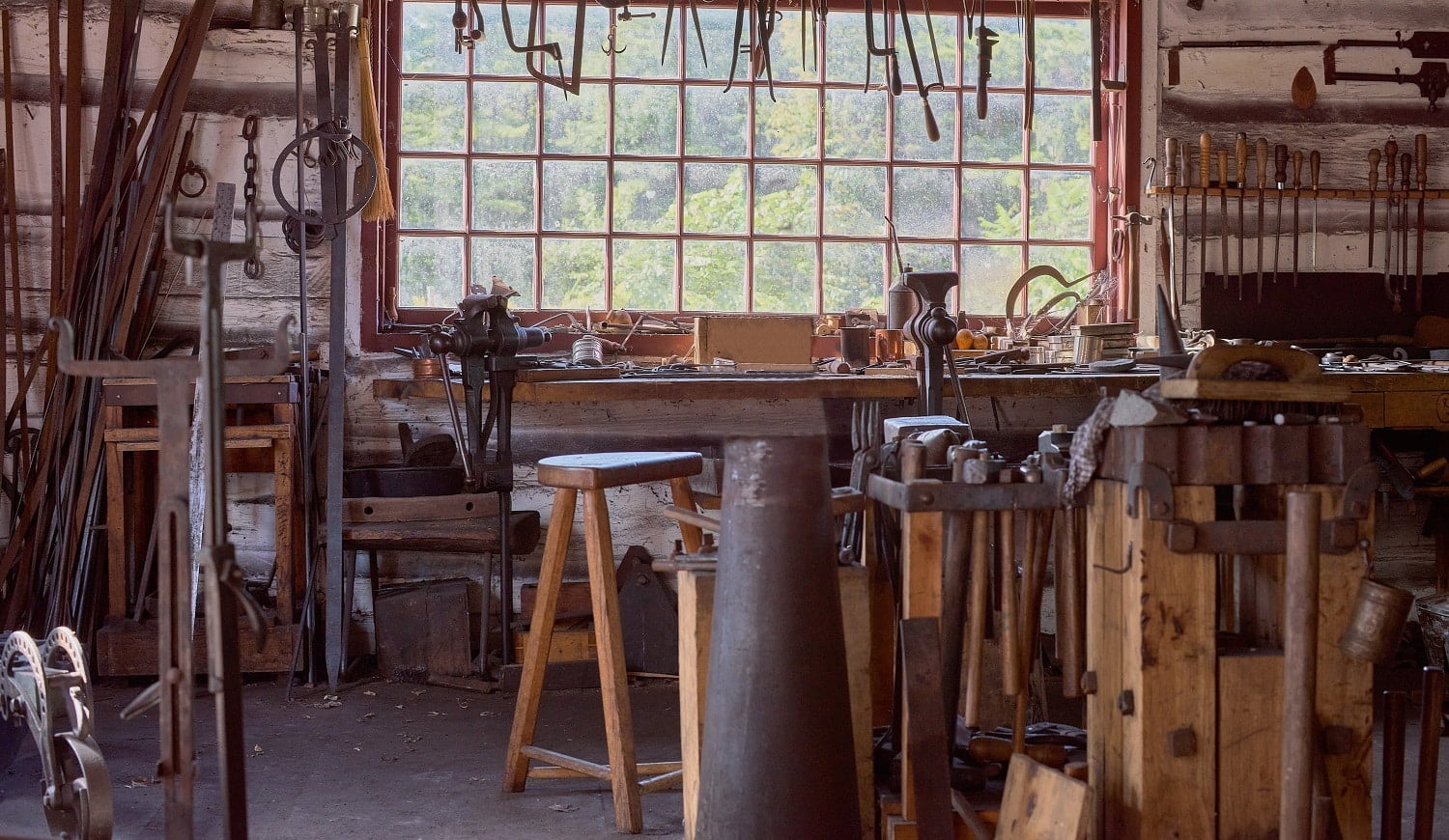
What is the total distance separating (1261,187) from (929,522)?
316cm

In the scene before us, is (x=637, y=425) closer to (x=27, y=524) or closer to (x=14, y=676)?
(x=27, y=524)

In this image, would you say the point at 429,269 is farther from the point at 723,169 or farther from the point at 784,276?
the point at 784,276

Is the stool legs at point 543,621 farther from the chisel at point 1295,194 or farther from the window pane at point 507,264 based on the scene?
the chisel at point 1295,194

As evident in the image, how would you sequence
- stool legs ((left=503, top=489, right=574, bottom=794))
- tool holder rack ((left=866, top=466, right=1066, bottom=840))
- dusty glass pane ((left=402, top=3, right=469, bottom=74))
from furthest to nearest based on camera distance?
dusty glass pane ((left=402, top=3, right=469, bottom=74)) → stool legs ((left=503, top=489, right=574, bottom=794)) → tool holder rack ((left=866, top=466, right=1066, bottom=840))

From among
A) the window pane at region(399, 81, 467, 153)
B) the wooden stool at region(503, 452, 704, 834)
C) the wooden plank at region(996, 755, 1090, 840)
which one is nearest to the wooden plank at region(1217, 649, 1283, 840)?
the wooden plank at region(996, 755, 1090, 840)

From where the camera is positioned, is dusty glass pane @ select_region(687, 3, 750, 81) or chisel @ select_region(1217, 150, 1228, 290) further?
dusty glass pane @ select_region(687, 3, 750, 81)

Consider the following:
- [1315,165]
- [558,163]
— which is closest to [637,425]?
[558,163]

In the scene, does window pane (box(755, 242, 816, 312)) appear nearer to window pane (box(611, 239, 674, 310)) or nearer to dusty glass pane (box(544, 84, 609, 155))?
window pane (box(611, 239, 674, 310))

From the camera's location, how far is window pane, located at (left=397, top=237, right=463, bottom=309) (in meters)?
4.91

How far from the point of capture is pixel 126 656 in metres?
4.06

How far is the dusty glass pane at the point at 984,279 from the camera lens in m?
5.15

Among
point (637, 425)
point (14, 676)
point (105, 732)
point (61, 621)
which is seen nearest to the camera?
point (14, 676)

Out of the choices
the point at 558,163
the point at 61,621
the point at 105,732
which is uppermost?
the point at 558,163

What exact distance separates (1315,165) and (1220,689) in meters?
3.33
